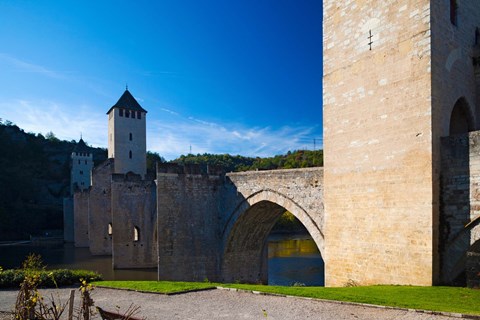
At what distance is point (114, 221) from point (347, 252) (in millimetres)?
17917

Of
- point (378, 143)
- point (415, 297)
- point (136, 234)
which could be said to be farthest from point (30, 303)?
point (136, 234)

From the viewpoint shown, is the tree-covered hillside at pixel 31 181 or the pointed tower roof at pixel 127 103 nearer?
the pointed tower roof at pixel 127 103

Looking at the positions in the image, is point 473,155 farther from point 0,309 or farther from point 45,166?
point 45,166

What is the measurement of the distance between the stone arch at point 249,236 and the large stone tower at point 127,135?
17402 mm

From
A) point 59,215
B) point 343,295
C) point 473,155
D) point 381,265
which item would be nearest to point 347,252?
point 381,265

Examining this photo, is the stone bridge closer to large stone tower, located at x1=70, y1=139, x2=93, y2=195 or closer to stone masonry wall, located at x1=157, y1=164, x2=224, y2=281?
stone masonry wall, located at x1=157, y1=164, x2=224, y2=281

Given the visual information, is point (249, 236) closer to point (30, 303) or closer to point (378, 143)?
point (378, 143)

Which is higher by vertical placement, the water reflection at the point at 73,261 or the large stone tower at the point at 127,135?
the large stone tower at the point at 127,135

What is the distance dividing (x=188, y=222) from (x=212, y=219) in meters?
1.43

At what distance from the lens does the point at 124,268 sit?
77.7 feet

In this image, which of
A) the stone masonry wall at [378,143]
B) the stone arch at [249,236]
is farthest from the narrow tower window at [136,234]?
the stone masonry wall at [378,143]

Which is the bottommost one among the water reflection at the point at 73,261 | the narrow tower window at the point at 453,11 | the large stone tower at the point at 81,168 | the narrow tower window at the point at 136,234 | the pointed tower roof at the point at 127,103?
the water reflection at the point at 73,261

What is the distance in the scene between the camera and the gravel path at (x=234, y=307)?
20.5ft

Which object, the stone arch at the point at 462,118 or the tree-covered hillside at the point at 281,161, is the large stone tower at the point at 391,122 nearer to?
the stone arch at the point at 462,118
